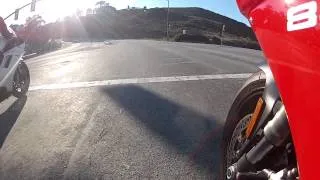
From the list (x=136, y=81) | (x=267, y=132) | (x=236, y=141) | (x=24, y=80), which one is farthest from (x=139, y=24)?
(x=267, y=132)

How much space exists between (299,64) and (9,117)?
21.9ft

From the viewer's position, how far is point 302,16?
2244 mm

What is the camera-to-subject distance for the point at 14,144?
6.73 meters

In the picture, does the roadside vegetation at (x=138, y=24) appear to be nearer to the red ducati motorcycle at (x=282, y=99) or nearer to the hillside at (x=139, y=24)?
the hillside at (x=139, y=24)

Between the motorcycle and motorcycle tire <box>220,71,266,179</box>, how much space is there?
229 inches

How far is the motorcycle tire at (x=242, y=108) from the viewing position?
321 cm

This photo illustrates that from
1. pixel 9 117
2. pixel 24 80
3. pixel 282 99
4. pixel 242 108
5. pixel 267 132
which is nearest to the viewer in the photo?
pixel 282 99

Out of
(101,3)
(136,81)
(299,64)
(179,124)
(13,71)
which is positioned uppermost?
(299,64)

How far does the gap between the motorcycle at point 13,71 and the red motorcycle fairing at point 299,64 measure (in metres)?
6.87

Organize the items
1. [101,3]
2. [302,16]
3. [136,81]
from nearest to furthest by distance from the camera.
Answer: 1. [302,16]
2. [136,81]
3. [101,3]

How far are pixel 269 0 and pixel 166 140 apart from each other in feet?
12.6

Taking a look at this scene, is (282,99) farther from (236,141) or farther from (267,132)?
(236,141)

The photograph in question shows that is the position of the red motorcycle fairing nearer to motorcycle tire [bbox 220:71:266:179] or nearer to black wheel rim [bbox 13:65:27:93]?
motorcycle tire [bbox 220:71:266:179]

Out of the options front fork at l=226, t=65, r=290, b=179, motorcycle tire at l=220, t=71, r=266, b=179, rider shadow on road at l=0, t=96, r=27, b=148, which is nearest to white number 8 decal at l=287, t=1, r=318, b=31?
front fork at l=226, t=65, r=290, b=179
